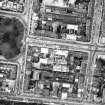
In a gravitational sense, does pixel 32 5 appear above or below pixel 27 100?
above

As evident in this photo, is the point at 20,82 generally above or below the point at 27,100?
above

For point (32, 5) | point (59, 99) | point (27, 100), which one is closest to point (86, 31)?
point (32, 5)

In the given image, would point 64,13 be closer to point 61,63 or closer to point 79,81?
point 61,63

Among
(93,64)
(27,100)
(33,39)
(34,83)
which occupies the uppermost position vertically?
(33,39)

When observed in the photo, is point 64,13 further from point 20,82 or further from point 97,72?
point 20,82

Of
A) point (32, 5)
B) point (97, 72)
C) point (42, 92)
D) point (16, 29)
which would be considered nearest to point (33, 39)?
point (16, 29)

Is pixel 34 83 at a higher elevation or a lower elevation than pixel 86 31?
lower

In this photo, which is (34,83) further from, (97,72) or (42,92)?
(97,72)

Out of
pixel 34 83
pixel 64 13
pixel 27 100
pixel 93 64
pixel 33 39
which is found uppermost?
pixel 64 13

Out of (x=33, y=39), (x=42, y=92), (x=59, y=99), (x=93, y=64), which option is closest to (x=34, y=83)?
(x=42, y=92)
